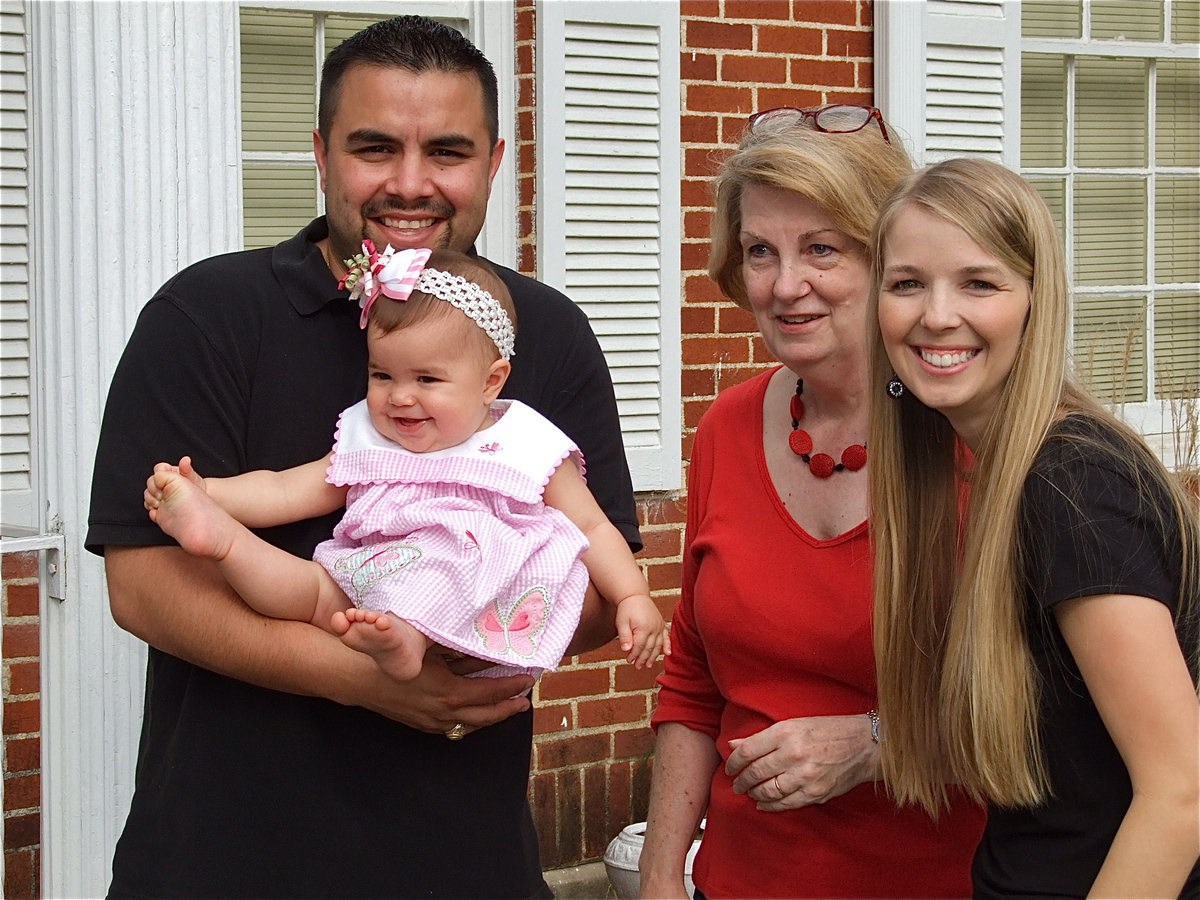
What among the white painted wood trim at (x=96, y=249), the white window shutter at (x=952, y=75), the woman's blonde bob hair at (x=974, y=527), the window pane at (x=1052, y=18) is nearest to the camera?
the woman's blonde bob hair at (x=974, y=527)

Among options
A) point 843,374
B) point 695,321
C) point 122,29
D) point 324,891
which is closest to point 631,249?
point 695,321

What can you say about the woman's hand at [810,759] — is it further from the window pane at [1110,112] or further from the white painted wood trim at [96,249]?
the window pane at [1110,112]

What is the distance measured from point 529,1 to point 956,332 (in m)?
2.70

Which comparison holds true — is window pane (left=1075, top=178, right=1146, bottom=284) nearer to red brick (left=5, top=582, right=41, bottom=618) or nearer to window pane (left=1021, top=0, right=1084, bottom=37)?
window pane (left=1021, top=0, right=1084, bottom=37)

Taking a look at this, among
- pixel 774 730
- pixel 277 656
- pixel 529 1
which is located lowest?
pixel 774 730

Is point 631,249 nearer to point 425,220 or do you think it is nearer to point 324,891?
point 425,220

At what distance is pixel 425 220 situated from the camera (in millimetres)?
2234

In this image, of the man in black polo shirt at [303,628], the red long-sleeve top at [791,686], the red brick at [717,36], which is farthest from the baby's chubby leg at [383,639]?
the red brick at [717,36]

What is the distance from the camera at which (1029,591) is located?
187cm

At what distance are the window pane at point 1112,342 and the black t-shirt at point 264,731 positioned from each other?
413 centimetres

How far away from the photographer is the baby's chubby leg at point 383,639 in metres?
1.93

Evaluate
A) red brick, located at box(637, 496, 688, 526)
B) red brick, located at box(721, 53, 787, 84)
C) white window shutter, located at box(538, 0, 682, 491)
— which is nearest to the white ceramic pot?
red brick, located at box(637, 496, 688, 526)

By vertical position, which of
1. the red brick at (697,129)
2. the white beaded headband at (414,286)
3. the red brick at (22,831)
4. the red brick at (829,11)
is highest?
the red brick at (829,11)

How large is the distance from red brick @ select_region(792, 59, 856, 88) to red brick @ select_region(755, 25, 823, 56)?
0.03 m
